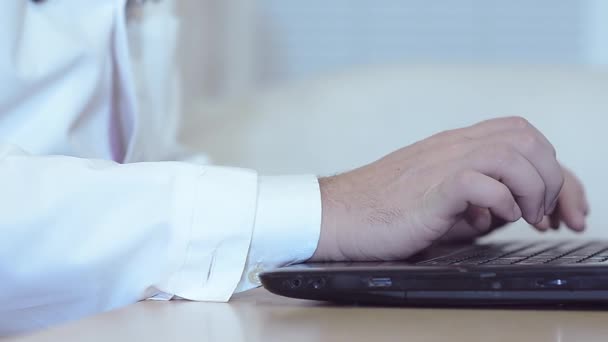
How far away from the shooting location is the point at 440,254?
66cm

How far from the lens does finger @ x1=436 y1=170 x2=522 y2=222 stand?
0.60m

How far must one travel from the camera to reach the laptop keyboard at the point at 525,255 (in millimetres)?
563

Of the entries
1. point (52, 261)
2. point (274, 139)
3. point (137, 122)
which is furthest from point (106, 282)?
point (274, 139)

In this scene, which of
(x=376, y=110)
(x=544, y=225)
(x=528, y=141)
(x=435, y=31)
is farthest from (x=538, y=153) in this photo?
(x=435, y=31)

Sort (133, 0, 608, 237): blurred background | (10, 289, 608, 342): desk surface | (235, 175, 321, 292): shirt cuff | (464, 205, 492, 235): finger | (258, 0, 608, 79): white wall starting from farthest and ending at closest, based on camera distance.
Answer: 1. (258, 0, 608, 79): white wall
2. (133, 0, 608, 237): blurred background
3. (464, 205, 492, 235): finger
4. (235, 175, 321, 292): shirt cuff
5. (10, 289, 608, 342): desk surface

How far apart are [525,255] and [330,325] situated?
0.22m

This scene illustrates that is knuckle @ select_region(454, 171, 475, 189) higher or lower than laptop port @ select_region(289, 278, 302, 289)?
higher

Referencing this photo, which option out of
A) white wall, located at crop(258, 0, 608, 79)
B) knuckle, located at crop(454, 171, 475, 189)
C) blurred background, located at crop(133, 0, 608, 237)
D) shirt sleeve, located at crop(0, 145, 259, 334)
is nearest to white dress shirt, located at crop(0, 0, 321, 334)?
shirt sleeve, located at crop(0, 145, 259, 334)

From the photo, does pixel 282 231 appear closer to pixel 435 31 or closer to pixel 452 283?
pixel 452 283

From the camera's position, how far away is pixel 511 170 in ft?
2.04

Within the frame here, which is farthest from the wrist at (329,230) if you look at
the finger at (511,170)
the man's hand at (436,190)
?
the finger at (511,170)

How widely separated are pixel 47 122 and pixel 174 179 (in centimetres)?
31

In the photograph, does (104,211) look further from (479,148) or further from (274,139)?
(274,139)

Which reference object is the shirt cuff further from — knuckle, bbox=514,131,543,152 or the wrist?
knuckle, bbox=514,131,543,152
